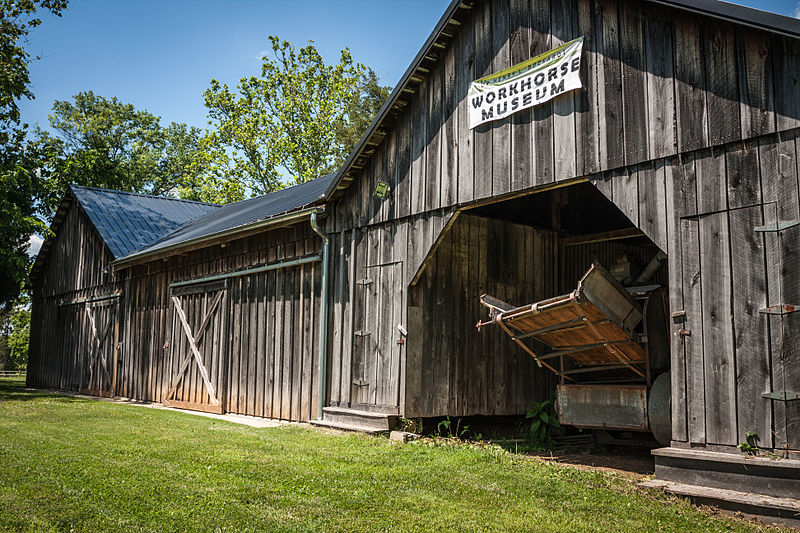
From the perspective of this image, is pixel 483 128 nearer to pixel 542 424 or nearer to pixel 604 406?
Answer: pixel 604 406

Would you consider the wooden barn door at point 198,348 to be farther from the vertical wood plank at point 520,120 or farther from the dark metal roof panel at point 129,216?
the vertical wood plank at point 520,120

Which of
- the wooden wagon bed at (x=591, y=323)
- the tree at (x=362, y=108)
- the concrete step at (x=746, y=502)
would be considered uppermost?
the tree at (x=362, y=108)

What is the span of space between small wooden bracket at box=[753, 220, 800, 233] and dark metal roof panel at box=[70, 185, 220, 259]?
15729 mm

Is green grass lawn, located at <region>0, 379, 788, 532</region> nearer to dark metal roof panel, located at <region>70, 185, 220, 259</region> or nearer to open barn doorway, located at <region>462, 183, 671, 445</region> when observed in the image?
open barn doorway, located at <region>462, 183, 671, 445</region>

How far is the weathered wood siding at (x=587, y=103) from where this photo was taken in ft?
20.4

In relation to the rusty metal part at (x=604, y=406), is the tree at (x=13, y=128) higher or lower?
higher

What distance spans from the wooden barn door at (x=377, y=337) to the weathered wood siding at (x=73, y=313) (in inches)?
401

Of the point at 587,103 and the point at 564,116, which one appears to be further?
the point at 564,116

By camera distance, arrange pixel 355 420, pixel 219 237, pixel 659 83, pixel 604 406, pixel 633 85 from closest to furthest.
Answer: pixel 659 83
pixel 633 85
pixel 604 406
pixel 355 420
pixel 219 237

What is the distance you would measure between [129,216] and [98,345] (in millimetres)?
4130

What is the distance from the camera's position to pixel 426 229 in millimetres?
9516

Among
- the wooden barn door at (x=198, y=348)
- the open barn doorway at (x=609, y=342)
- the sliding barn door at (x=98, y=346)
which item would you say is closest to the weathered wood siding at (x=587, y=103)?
the open barn doorway at (x=609, y=342)

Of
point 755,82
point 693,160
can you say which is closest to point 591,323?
point 693,160

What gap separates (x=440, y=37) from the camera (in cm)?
929
